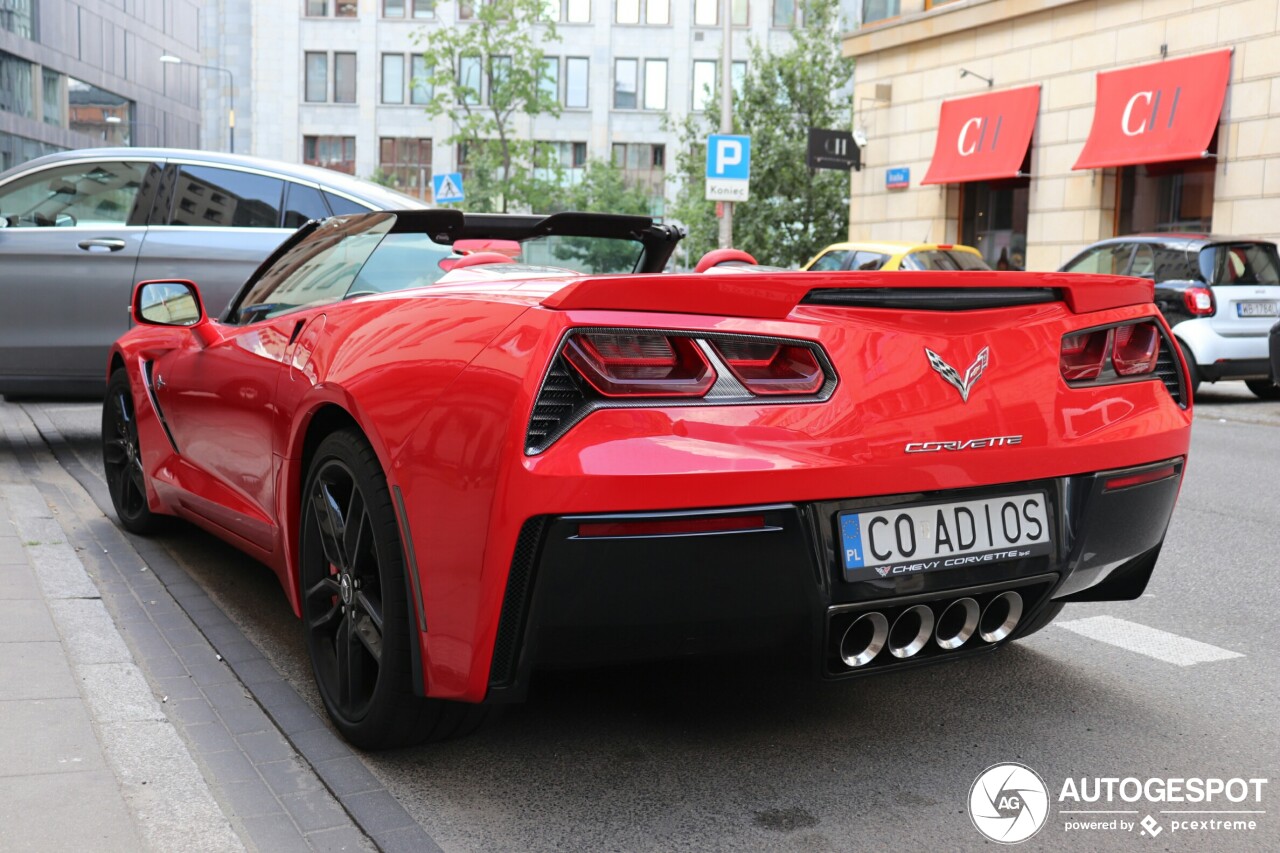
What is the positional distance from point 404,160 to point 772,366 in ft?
214

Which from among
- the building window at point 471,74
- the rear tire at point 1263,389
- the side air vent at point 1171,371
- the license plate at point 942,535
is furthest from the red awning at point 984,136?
the building window at point 471,74

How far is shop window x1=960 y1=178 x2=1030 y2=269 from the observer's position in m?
25.2

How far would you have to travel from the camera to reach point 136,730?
3240mm

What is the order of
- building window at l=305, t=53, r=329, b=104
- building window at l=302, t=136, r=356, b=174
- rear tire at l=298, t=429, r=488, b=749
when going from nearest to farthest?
rear tire at l=298, t=429, r=488, b=749 → building window at l=305, t=53, r=329, b=104 → building window at l=302, t=136, r=356, b=174

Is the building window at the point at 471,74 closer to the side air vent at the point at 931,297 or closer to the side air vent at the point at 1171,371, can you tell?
the side air vent at the point at 1171,371

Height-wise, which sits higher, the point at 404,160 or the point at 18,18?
the point at 18,18

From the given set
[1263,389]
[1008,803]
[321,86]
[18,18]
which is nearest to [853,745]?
[1008,803]

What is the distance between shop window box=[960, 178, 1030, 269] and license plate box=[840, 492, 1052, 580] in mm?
22579

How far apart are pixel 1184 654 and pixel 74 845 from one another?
3151mm

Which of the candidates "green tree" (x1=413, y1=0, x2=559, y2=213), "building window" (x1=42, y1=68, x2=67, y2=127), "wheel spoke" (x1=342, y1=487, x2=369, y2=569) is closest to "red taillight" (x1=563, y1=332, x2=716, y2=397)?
"wheel spoke" (x1=342, y1=487, x2=369, y2=569)

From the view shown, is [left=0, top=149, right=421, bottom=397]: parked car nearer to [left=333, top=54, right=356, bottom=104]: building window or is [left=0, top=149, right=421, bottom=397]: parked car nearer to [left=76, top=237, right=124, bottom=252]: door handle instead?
[left=76, top=237, right=124, bottom=252]: door handle

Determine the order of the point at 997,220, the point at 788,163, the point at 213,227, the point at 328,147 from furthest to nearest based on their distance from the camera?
the point at 328,147, the point at 788,163, the point at 997,220, the point at 213,227

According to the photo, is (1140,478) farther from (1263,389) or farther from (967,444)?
(1263,389)

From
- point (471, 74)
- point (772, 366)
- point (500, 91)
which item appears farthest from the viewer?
point (471, 74)
